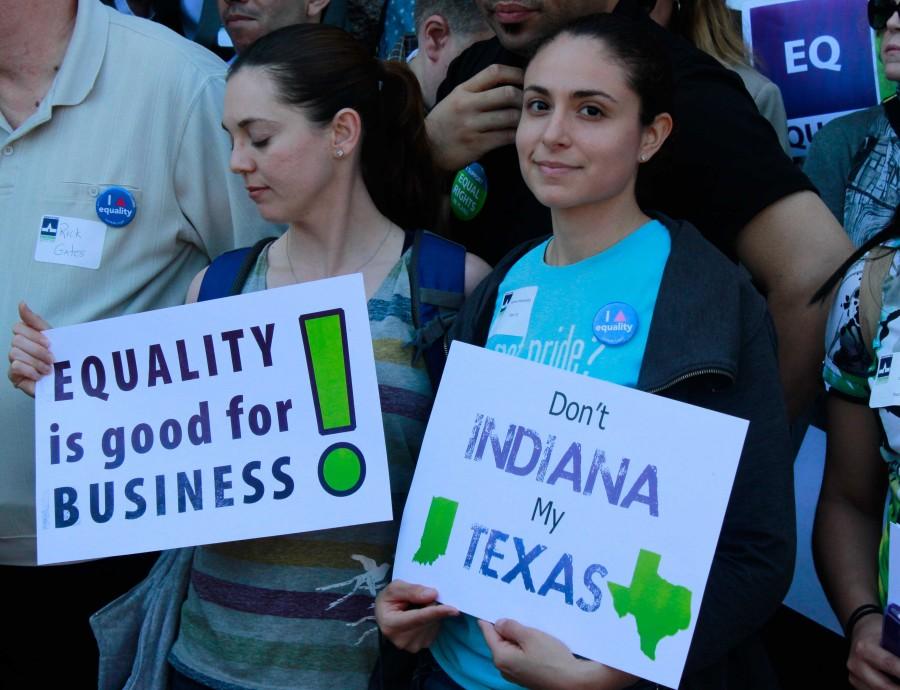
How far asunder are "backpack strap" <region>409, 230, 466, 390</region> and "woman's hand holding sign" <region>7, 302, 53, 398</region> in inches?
29.3

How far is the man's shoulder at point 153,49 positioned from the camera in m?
2.86

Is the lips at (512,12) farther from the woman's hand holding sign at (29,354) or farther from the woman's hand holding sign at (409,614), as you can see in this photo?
the woman's hand holding sign at (409,614)

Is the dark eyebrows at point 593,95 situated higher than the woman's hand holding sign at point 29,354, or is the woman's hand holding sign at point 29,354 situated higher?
the dark eyebrows at point 593,95

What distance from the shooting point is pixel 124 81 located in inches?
112

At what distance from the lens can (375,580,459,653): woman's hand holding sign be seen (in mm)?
2043

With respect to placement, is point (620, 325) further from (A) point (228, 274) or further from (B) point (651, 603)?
(A) point (228, 274)

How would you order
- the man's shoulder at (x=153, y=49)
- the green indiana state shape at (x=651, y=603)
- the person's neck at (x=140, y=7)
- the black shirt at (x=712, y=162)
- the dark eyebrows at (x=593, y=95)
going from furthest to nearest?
the person's neck at (x=140, y=7)
the man's shoulder at (x=153, y=49)
the black shirt at (x=712, y=162)
the dark eyebrows at (x=593, y=95)
the green indiana state shape at (x=651, y=603)

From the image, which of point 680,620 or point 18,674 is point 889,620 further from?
point 18,674

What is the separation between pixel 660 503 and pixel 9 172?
174 centimetres

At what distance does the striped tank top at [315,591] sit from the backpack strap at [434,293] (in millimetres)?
26

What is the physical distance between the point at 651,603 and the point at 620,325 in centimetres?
46

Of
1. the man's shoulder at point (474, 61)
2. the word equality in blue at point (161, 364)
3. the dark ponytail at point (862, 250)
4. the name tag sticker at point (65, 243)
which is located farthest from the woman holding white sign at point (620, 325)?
the name tag sticker at point (65, 243)

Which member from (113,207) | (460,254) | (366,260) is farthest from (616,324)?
(113,207)

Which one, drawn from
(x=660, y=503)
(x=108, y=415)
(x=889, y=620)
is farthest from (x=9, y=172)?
(x=889, y=620)
